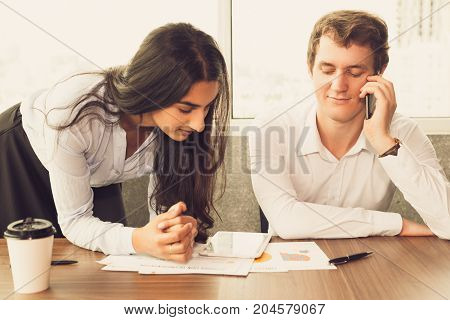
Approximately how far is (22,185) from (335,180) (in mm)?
975

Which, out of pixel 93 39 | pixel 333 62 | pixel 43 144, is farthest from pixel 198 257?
pixel 93 39

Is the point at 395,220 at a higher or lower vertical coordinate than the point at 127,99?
lower

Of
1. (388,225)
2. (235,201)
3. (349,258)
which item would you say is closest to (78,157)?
(349,258)

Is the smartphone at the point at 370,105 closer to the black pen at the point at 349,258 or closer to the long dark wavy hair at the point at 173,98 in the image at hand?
the long dark wavy hair at the point at 173,98

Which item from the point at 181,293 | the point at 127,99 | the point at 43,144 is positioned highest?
the point at 127,99

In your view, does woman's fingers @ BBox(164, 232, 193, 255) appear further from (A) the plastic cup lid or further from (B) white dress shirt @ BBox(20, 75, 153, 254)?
(A) the plastic cup lid

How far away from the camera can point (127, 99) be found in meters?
1.17

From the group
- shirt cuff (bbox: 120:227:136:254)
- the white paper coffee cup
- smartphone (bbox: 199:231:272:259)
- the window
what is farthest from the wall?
the white paper coffee cup

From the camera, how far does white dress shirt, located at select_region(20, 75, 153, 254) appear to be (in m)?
1.03

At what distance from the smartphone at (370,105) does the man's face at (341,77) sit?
0.22ft

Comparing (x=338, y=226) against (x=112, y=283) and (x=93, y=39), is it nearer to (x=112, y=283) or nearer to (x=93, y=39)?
(x=112, y=283)

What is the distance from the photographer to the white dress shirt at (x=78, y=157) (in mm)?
1031

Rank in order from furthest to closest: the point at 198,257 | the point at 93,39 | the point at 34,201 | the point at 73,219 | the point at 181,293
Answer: the point at 93,39
the point at 34,201
the point at 73,219
the point at 198,257
the point at 181,293

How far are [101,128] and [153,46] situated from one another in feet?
0.80
